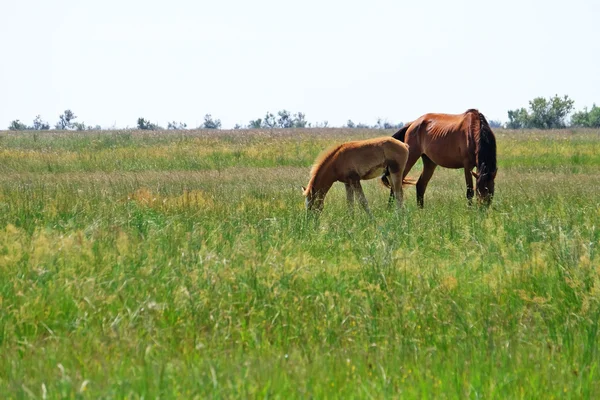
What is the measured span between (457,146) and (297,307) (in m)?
8.69

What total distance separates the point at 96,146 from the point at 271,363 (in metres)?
27.0

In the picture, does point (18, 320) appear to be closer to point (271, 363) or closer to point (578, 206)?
point (271, 363)

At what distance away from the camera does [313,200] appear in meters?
11.8

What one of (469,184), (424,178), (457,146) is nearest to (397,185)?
(469,184)

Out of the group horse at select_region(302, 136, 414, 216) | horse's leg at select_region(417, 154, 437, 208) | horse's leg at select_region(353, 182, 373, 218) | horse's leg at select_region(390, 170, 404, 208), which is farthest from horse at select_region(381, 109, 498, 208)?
horse's leg at select_region(353, 182, 373, 218)

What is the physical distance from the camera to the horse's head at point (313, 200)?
1133 cm

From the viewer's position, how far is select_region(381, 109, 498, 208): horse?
1266 centimetres

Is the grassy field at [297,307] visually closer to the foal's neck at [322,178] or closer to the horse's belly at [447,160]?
the foal's neck at [322,178]

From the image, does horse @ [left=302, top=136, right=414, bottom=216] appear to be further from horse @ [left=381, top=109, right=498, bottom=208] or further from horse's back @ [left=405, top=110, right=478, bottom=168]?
horse's back @ [left=405, top=110, right=478, bottom=168]

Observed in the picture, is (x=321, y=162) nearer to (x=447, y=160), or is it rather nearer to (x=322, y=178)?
(x=322, y=178)

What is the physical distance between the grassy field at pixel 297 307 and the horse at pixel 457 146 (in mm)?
2288

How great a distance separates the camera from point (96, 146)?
30.6m

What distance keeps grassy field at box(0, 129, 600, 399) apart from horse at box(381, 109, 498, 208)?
2.29 m

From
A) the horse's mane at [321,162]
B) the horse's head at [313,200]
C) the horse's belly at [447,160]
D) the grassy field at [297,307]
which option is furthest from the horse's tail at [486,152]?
the horse's head at [313,200]
